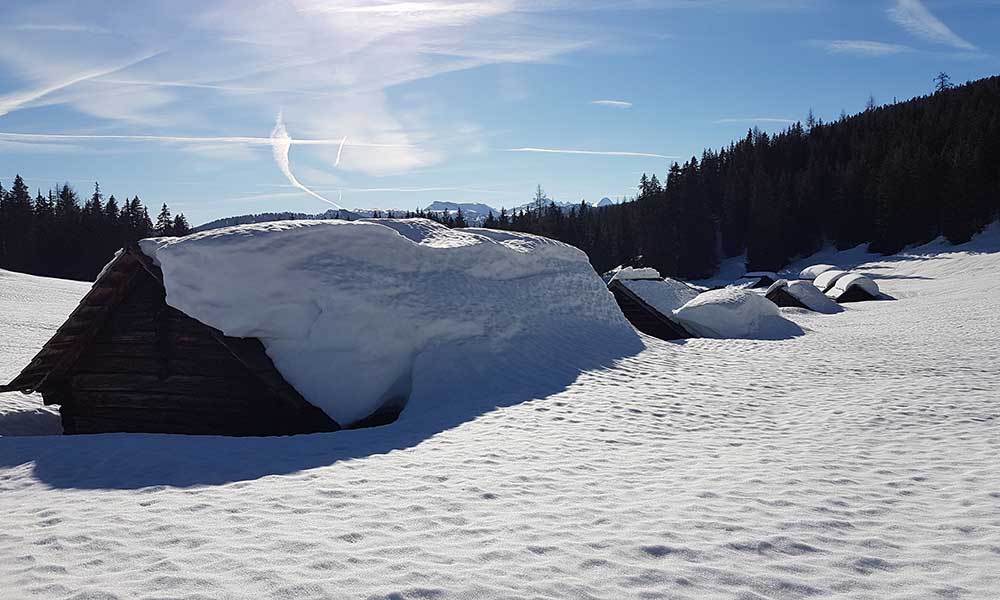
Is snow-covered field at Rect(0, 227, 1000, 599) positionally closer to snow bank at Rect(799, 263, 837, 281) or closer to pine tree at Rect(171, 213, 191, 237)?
snow bank at Rect(799, 263, 837, 281)

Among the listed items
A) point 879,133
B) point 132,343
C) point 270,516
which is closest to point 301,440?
point 270,516

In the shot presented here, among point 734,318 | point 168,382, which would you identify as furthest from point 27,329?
point 734,318

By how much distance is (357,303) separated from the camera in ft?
43.3

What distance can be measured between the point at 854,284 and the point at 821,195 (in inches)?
1474

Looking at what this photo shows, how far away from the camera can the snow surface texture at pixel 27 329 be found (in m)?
15.3

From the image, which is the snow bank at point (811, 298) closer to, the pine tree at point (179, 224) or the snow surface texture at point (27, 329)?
the snow surface texture at point (27, 329)

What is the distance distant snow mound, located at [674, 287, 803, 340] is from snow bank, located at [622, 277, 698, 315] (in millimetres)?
4796

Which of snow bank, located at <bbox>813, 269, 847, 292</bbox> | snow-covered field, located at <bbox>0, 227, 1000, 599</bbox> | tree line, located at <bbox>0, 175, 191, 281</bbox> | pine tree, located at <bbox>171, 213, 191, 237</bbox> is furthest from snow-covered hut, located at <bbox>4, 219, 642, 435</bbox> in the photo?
pine tree, located at <bbox>171, 213, 191, 237</bbox>

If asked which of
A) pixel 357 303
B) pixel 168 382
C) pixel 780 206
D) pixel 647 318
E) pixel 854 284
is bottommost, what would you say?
pixel 168 382

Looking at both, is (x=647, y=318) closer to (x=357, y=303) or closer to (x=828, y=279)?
(x=357, y=303)

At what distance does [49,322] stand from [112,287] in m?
22.3

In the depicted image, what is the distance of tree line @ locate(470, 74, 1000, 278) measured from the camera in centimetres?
6303

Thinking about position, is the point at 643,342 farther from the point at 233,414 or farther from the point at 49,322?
the point at 49,322

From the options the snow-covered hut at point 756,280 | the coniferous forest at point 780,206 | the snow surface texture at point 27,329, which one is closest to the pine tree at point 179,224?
the coniferous forest at point 780,206
